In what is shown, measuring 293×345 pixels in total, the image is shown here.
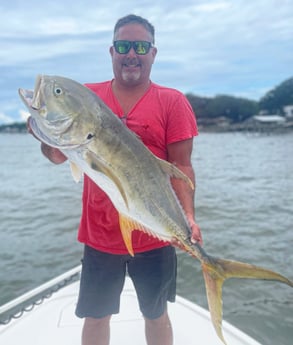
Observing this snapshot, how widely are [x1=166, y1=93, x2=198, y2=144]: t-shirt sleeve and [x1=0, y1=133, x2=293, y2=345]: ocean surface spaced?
221 cm

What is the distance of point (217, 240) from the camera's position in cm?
941

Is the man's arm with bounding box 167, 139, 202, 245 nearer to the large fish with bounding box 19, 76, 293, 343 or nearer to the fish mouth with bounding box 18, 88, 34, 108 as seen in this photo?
the large fish with bounding box 19, 76, 293, 343

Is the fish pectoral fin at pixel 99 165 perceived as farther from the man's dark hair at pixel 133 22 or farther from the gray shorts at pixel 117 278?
the man's dark hair at pixel 133 22

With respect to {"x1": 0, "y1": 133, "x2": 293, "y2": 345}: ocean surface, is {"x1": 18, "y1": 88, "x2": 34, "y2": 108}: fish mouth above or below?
above

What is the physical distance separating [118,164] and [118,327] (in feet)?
7.79

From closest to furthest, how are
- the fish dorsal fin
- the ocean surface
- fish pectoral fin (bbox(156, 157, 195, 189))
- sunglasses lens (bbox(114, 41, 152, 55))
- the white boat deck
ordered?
the fish dorsal fin → fish pectoral fin (bbox(156, 157, 195, 189)) → sunglasses lens (bbox(114, 41, 152, 55)) → the white boat deck → the ocean surface

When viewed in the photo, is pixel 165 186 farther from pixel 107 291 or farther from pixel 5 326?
pixel 5 326

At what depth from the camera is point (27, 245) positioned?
955 cm

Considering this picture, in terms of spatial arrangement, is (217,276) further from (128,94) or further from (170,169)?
(128,94)

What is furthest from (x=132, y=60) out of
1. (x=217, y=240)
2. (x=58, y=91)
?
(x=217, y=240)

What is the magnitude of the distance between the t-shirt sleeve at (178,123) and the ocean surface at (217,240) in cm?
221

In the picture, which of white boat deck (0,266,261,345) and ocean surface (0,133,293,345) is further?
ocean surface (0,133,293,345)

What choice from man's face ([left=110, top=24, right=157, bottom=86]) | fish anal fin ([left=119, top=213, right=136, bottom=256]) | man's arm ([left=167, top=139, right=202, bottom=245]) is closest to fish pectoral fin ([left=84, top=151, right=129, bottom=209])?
fish anal fin ([left=119, top=213, right=136, bottom=256])

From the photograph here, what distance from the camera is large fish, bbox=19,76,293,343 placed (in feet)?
7.45
